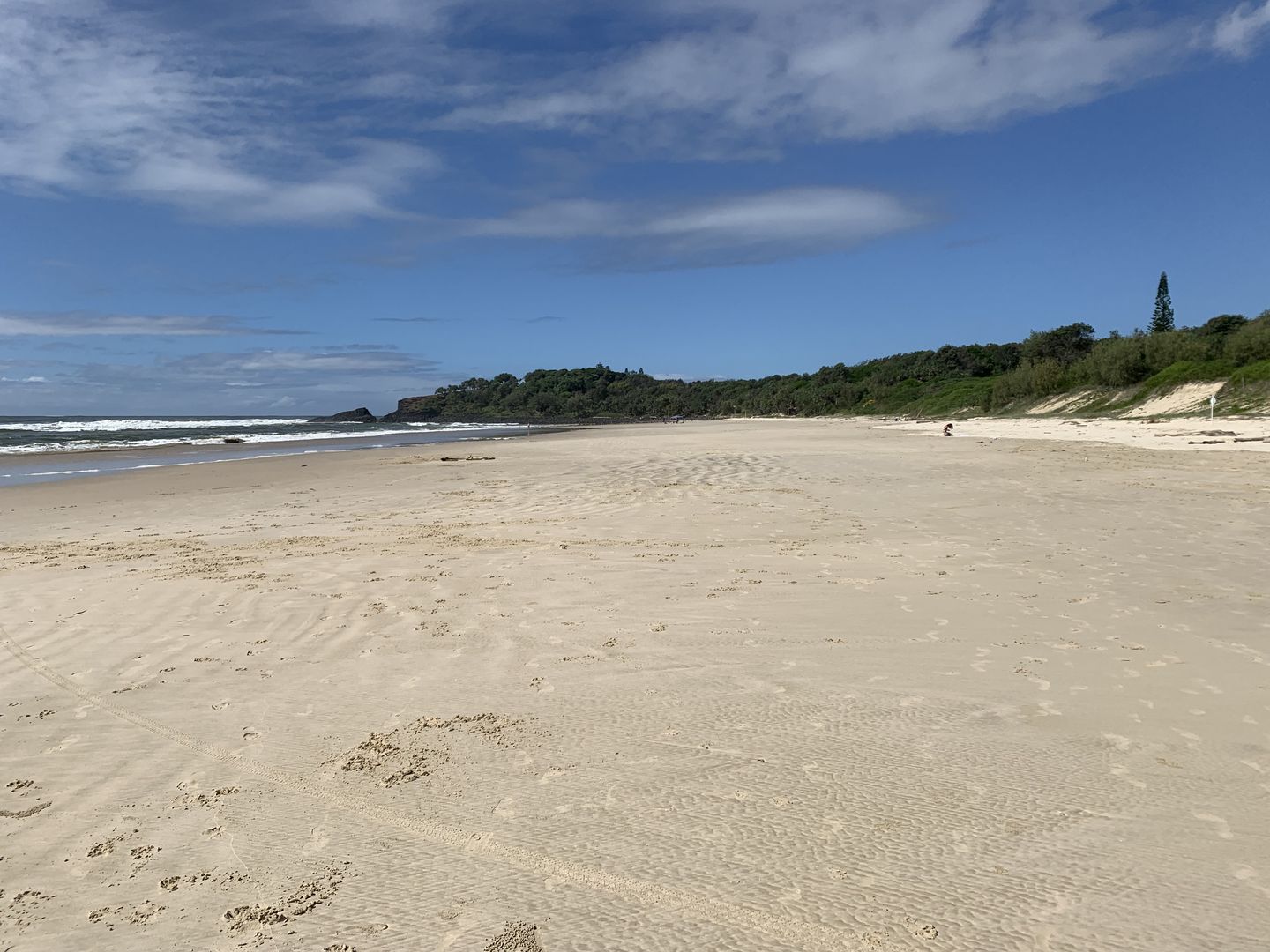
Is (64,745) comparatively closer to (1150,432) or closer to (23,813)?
(23,813)

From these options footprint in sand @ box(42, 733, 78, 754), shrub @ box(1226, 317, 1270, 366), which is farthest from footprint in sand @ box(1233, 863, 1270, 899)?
shrub @ box(1226, 317, 1270, 366)

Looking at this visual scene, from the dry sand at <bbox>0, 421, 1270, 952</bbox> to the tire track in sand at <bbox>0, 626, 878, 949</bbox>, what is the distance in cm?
2

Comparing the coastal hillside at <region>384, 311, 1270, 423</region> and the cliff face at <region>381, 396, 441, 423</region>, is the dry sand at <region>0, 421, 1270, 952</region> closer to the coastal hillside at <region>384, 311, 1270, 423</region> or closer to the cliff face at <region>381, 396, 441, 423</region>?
the coastal hillside at <region>384, 311, 1270, 423</region>

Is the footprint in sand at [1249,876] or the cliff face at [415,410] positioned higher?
the cliff face at [415,410]

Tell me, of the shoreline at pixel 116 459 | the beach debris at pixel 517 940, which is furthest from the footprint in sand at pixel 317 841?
the shoreline at pixel 116 459

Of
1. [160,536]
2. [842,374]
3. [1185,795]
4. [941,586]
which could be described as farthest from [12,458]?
[842,374]

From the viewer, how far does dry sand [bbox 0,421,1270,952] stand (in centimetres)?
269

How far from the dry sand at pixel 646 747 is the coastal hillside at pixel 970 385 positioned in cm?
3102

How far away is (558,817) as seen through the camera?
3.27m

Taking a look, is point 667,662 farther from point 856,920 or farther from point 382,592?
point 382,592

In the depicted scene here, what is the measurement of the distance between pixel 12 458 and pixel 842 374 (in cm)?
9458

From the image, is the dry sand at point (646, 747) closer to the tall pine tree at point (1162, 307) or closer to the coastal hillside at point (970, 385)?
the coastal hillside at point (970, 385)

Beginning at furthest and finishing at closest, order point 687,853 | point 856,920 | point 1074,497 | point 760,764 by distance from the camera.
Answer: point 1074,497 → point 760,764 → point 687,853 → point 856,920

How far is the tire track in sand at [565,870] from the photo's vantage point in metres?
2.54
